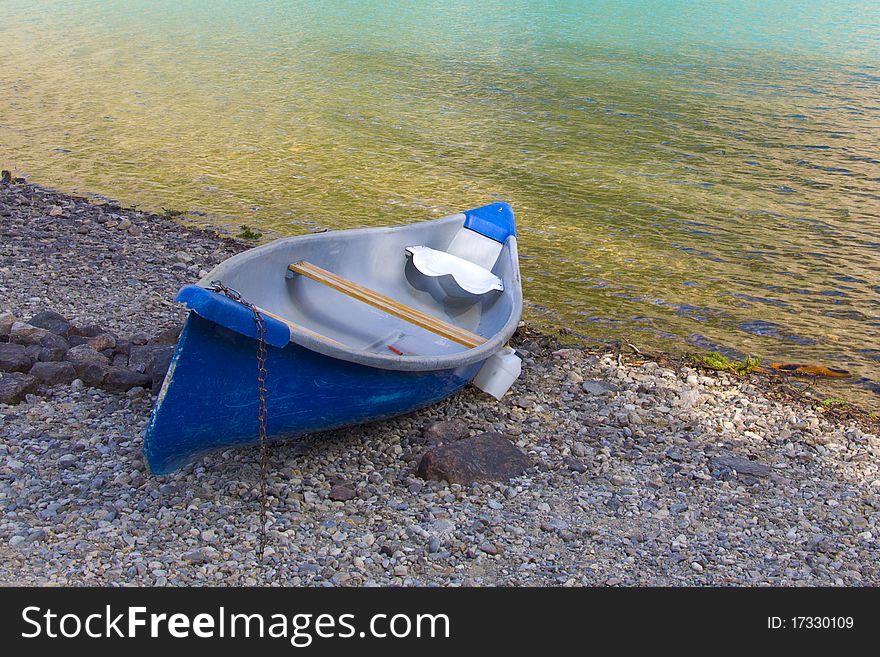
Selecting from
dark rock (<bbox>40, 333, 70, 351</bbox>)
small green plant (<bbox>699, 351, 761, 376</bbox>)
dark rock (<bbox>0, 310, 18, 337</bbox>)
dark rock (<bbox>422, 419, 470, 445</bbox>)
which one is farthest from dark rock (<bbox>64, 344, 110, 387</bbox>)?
small green plant (<bbox>699, 351, 761, 376</bbox>)

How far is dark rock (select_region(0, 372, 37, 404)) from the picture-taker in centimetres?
593

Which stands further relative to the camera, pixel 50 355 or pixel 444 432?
pixel 50 355

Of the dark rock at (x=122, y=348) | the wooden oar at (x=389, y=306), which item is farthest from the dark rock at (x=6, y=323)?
the wooden oar at (x=389, y=306)

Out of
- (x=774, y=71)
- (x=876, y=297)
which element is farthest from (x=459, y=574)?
(x=774, y=71)

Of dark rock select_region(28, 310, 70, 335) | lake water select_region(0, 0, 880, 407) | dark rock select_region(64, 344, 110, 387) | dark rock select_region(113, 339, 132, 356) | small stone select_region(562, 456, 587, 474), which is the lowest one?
lake water select_region(0, 0, 880, 407)

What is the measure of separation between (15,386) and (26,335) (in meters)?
0.85

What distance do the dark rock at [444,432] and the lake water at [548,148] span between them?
307 centimetres

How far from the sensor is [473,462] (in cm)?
573

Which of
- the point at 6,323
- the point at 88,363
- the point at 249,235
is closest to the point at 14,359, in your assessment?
the point at 88,363

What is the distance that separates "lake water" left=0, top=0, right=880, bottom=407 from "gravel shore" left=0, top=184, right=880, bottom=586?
1.93 meters

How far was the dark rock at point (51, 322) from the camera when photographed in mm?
7023

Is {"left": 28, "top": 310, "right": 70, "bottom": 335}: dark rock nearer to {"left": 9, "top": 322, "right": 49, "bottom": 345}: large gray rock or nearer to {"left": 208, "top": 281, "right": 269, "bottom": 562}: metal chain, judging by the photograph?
{"left": 9, "top": 322, "right": 49, "bottom": 345}: large gray rock

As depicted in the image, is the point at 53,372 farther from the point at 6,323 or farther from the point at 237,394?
the point at 237,394

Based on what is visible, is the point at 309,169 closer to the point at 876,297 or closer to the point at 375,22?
the point at 876,297
